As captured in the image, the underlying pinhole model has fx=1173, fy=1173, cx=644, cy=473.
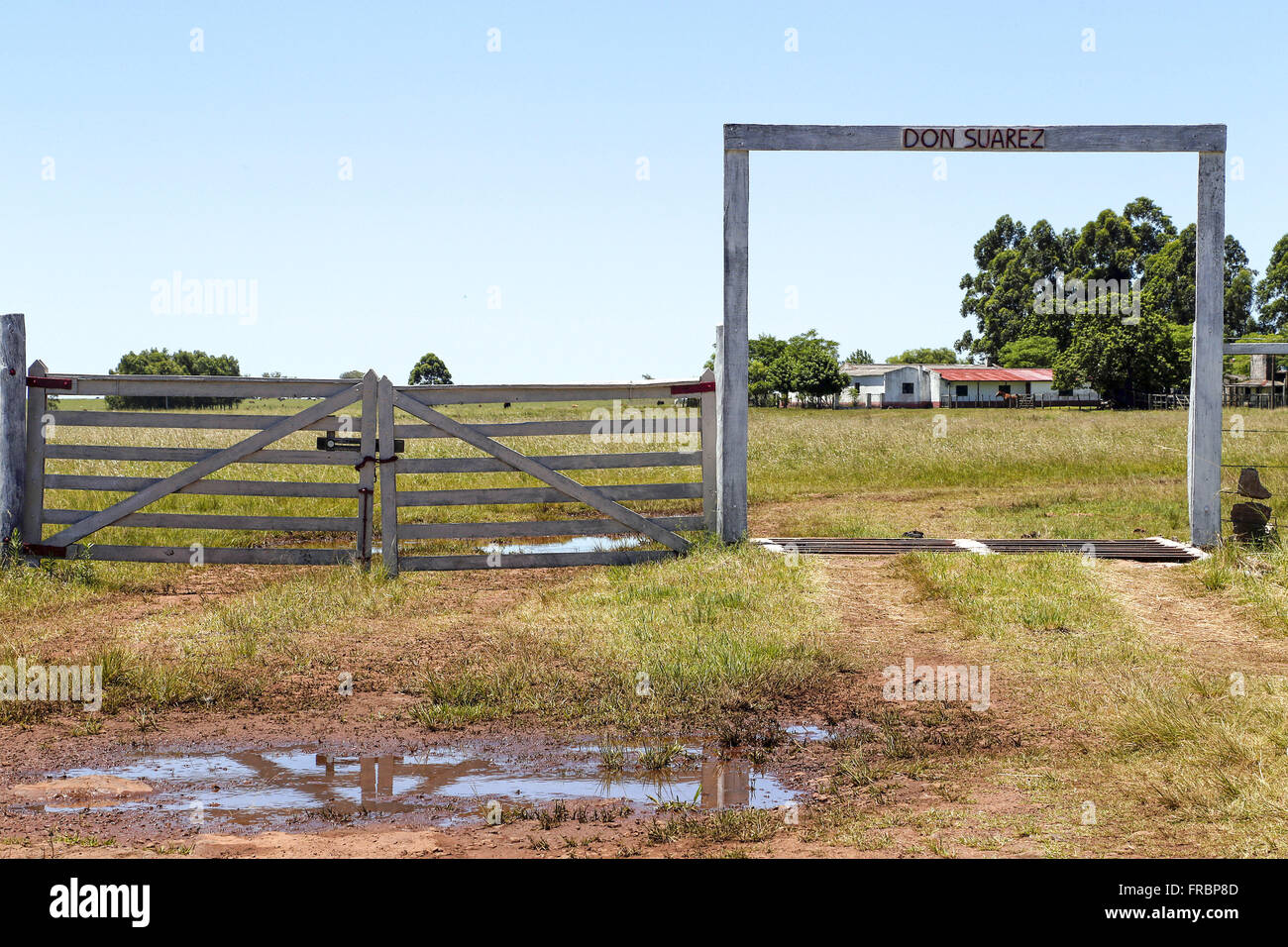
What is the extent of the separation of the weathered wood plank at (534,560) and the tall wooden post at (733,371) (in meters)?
0.89

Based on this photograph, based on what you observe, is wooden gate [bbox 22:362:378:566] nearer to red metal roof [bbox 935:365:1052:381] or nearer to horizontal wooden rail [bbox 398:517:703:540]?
horizontal wooden rail [bbox 398:517:703:540]

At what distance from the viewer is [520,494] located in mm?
12508

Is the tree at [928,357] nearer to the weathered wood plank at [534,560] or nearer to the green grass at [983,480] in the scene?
the green grass at [983,480]

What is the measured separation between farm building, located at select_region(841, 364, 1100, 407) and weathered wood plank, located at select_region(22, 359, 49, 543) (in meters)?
86.3

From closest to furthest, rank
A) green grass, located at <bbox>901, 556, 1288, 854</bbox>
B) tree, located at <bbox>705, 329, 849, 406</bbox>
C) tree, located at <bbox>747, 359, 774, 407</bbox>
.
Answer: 1. green grass, located at <bbox>901, 556, 1288, 854</bbox>
2. tree, located at <bbox>705, 329, 849, 406</bbox>
3. tree, located at <bbox>747, 359, 774, 407</bbox>

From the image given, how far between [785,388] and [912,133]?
8988 centimetres

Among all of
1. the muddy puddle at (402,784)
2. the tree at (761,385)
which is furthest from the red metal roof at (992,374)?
the muddy puddle at (402,784)

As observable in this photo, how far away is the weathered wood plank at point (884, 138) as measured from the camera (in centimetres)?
1277

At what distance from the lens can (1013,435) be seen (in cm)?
3331

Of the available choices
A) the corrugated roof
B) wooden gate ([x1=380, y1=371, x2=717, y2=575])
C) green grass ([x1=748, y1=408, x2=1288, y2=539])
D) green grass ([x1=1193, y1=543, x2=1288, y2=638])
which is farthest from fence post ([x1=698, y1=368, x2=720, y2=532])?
the corrugated roof

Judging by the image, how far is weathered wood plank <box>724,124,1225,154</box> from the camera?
1277 cm

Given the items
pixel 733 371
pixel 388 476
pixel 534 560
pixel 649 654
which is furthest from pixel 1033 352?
pixel 649 654
